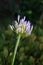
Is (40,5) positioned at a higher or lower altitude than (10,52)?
higher

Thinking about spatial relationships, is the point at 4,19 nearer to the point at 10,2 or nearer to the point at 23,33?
the point at 10,2

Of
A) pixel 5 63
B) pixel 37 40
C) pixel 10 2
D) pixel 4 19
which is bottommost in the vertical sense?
pixel 5 63

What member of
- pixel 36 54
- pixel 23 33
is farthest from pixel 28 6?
pixel 23 33

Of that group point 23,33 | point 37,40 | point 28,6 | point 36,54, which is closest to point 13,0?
point 28,6

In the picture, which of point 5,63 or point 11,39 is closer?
point 5,63

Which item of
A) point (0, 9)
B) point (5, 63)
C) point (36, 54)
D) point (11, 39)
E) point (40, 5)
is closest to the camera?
point (5, 63)

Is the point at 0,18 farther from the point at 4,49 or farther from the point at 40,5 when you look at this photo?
the point at 4,49

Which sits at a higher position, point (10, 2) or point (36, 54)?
point (10, 2)

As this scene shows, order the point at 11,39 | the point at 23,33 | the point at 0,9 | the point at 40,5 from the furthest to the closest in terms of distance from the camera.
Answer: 1. the point at 0,9
2. the point at 40,5
3. the point at 11,39
4. the point at 23,33

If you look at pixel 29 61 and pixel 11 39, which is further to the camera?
pixel 11 39
